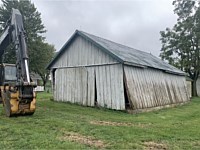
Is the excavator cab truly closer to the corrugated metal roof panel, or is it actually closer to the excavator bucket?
the excavator bucket

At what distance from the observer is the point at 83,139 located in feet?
24.5

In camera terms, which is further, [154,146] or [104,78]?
[104,78]

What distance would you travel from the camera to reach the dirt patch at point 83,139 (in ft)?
22.8

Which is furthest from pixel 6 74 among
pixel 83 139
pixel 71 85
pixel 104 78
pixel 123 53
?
pixel 83 139

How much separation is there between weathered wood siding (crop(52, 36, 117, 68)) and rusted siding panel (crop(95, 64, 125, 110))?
0.54 meters

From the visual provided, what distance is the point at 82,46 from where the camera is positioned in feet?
57.7

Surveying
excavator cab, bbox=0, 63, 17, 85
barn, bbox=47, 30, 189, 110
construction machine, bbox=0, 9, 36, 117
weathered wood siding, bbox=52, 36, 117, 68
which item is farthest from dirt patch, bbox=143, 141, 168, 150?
excavator cab, bbox=0, 63, 17, 85

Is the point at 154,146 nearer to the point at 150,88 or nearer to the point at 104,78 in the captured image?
the point at 104,78

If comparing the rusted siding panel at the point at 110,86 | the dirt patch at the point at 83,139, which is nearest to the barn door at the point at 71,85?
the rusted siding panel at the point at 110,86

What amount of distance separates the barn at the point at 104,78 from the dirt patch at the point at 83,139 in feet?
23.6

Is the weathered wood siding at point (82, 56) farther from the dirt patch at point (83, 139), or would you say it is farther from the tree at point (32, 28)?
the tree at point (32, 28)

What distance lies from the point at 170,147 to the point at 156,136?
1.25 m

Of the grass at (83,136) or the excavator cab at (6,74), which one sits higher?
the excavator cab at (6,74)

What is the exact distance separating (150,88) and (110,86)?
10.7 ft
